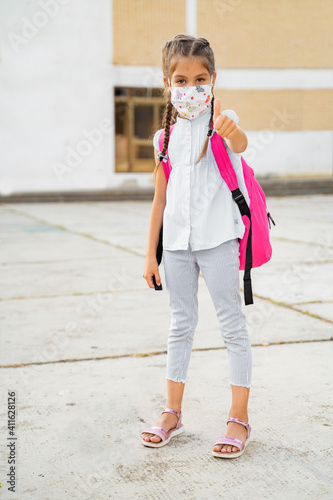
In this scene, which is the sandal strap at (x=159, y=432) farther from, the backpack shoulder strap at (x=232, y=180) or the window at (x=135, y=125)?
the window at (x=135, y=125)

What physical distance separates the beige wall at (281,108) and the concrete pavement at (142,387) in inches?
562

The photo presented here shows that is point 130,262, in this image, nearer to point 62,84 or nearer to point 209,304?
point 209,304

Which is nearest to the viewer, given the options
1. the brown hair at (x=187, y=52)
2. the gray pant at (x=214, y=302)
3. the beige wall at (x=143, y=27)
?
the brown hair at (x=187, y=52)

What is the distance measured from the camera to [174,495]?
2.17 m

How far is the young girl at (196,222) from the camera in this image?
2.50 meters

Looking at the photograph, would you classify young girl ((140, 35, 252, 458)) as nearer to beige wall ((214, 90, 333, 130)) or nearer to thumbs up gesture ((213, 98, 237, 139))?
thumbs up gesture ((213, 98, 237, 139))

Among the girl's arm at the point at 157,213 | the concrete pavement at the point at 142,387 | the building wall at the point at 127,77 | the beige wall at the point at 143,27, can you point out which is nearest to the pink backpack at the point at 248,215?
the girl's arm at the point at 157,213

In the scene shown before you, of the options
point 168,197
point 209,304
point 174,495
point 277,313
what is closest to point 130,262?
point 209,304

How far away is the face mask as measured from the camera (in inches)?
98.3

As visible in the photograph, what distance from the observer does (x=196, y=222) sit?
2.58 meters

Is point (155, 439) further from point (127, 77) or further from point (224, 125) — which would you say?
point (127, 77)

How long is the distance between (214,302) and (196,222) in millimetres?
344

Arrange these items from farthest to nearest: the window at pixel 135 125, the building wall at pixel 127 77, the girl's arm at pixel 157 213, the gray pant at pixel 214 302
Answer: the window at pixel 135 125, the building wall at pixel 127 77, the girl's arm at pixel 157 213, the gray pant at pixel 214 302

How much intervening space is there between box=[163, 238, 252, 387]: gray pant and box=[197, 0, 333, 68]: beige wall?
58.3 feet
